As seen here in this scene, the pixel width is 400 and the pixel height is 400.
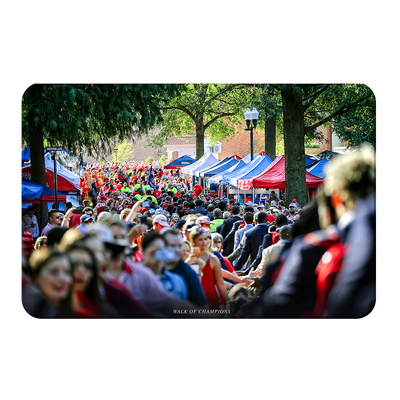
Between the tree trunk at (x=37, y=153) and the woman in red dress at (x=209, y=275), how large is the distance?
1.96 m

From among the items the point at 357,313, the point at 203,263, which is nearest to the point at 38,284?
the point at 203,263

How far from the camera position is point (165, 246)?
3873mm

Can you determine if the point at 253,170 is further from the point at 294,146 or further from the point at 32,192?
the point at 32,192

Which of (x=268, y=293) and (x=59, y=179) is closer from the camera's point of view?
(x=268, y=293)

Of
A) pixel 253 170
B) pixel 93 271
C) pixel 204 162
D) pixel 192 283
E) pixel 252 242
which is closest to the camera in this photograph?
pixel 93 271

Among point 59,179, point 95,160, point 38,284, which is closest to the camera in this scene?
point 38,284

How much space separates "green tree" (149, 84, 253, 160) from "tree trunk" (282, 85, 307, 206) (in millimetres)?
680

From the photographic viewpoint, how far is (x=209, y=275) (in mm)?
4207

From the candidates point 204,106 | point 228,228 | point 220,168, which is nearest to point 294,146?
point 204,106

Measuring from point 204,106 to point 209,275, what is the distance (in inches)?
154

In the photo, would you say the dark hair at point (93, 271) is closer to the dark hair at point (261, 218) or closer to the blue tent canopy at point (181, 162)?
the dark hair at point (261, 218)

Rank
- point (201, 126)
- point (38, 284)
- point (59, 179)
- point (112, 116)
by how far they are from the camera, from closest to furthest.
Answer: point (38, 284), point (112, 116), point (201, 126), point (59, 179)
